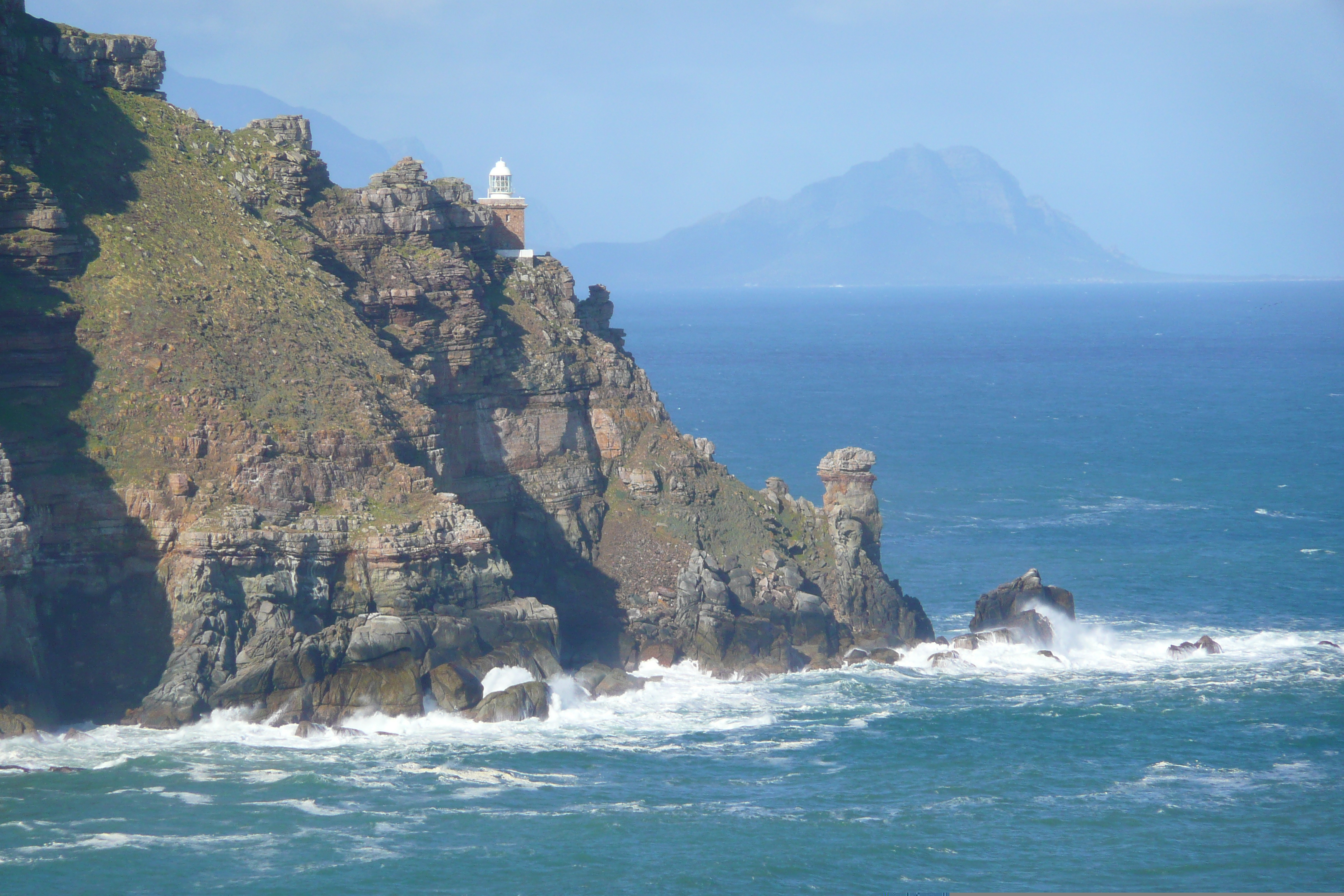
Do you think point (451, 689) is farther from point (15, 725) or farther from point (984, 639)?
point (984, 639)

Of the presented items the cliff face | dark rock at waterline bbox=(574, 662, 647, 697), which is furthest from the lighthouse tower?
dark rock at waterline bbox=(574, 662, 647, 697)

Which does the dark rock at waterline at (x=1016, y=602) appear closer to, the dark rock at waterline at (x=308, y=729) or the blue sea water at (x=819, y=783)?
the blue sea water at (x=819, y=783)

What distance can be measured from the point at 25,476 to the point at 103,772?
14.4 m

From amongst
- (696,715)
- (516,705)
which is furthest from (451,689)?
(696,715)

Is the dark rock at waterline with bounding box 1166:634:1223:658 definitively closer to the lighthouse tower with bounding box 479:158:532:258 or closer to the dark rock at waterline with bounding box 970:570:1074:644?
the dark rock at waterline with bounding box 970:570:1074:644

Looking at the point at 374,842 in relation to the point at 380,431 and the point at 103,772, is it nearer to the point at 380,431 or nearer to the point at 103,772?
the point at 103,772

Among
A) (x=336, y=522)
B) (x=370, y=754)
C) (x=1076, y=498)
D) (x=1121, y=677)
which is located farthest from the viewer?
(x=1076, y=498)

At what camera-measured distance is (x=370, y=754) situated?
64.5 meters

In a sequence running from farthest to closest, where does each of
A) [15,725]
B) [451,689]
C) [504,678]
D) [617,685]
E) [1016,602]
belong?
[1016,602] → [617,685] → [504,678] → [451,689] → [15,725]

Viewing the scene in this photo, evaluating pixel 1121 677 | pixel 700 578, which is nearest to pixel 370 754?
pixel 700 578

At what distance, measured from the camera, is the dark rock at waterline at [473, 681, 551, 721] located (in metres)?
69.4

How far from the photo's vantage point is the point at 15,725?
208ft

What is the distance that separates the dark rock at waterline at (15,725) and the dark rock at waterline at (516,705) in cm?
1814

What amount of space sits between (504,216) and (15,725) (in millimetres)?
44698
